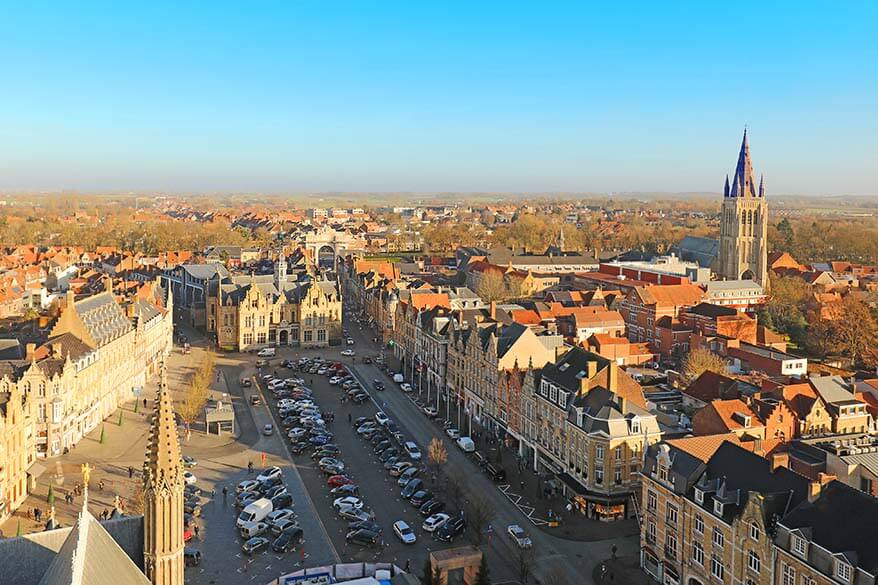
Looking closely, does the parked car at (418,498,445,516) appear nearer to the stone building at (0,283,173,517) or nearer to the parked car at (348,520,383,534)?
the parked car at (348,520,383,534)

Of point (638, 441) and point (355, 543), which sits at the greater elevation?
point (638, 441)

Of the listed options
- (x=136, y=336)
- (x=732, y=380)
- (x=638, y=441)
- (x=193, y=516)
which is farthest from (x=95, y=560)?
(x=136, y=336)

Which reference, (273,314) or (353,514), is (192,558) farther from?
(273,314)

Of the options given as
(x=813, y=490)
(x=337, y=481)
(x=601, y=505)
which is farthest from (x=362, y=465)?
(x=813, y=490)

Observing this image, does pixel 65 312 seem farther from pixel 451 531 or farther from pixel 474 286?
pixel 474 286

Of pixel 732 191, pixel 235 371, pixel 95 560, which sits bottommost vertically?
pixel 235 371

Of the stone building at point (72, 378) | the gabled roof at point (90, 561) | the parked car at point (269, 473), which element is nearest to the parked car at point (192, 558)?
the parked car at point (269, 473)

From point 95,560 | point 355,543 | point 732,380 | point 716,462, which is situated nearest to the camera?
point 95,560
